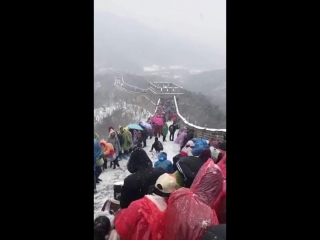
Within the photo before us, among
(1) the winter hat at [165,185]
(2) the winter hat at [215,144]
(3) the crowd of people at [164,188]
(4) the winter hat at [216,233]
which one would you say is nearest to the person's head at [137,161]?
(3) the crowd of people at [164,188]

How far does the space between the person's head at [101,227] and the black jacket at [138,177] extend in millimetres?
136

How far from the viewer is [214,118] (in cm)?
170

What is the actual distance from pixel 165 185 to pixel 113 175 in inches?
11.4

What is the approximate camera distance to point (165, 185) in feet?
5.50

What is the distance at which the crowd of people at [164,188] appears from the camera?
1535 millimetres

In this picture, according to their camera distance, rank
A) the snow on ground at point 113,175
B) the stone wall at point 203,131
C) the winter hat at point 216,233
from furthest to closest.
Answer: the stone wall at point 203,131 < the snow on ground at point 113,175 < the winter hat at point 216,233

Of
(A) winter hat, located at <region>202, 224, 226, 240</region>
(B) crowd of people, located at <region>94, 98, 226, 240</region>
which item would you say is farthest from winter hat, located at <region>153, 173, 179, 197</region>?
(A) winter hat, located at <region>202, 224, 226, 240</region>

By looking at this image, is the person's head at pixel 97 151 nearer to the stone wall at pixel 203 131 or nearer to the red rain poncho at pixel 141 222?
the red rain poncho at pixel 141 222

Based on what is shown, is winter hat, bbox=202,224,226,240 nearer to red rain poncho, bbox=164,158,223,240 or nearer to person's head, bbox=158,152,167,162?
red rain poncho, bbox=164,158,223,240

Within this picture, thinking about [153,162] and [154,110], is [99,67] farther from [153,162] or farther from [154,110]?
[153,162]
